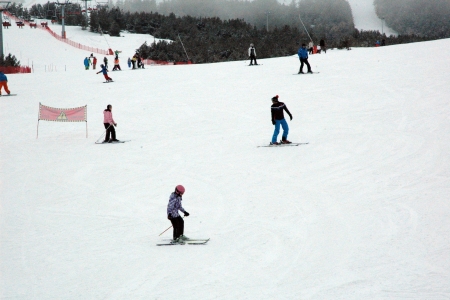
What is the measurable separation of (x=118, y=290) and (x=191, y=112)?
46.1ft

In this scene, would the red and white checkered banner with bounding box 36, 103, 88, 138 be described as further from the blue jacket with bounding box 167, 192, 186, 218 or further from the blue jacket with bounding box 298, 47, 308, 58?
the blue jacket with bounding box 298, 47, 308, 58

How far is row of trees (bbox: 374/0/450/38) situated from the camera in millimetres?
102844

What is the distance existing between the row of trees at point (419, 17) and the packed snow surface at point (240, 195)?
89242mm

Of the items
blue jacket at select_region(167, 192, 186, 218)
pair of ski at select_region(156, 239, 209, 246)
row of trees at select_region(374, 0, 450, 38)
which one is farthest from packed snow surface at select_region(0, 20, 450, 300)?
row of trees at select_region(374, 0, 450, 38)

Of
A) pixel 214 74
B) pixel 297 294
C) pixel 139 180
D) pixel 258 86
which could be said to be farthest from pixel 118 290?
pixel 214 74

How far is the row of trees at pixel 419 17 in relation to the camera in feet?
337

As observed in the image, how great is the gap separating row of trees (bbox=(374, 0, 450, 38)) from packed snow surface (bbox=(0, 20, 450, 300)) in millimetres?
89242

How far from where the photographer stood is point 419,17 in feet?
353

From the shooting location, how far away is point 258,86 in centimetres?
2442

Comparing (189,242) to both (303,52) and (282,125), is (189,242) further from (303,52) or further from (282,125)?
(303,52)

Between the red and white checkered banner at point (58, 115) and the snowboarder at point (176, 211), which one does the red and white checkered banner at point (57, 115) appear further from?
the snowboarder at point (176, 211)

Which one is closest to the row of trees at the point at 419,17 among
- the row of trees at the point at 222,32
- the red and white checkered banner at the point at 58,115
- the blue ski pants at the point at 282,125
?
the row of trees at the point at 222,32

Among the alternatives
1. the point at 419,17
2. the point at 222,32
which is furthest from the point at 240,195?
the point at 419,17

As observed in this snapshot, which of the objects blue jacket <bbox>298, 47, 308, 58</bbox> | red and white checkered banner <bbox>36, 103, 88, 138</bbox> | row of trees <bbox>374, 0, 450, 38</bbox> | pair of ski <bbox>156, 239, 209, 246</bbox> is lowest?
pair of ski <bbox>156, 239, 209, 246</bbox>
